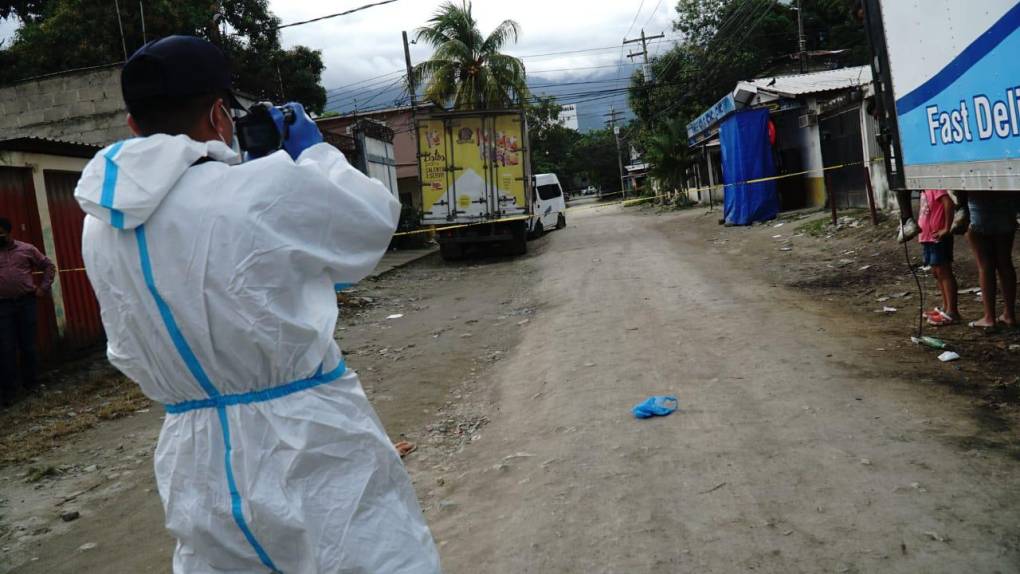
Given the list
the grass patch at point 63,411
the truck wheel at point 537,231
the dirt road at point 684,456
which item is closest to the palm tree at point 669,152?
the truck wheel at point 537,231

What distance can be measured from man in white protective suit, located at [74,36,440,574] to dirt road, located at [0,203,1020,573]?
1689 mm

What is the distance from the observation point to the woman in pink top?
19.3ft

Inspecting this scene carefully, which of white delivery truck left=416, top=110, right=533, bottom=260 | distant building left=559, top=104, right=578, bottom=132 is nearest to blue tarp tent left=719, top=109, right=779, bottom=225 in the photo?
white delivery truck left=416, top=110, right=533, bottom=260

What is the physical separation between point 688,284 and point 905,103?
201 inches

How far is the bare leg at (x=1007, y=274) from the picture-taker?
550 centimetres

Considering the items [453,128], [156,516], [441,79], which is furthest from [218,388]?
[441,79]

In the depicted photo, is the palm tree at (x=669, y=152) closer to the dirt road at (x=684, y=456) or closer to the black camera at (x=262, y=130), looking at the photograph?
the dirt road at (x=684, y=456)

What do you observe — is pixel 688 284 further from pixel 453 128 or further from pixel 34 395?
pixel 453 128

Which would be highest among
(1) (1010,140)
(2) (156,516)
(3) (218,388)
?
(1) (1010,140)

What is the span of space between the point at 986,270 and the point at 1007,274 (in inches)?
8.0

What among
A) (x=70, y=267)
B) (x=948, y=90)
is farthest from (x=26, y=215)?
(x=948, y=90)

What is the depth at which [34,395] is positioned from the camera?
7.50m

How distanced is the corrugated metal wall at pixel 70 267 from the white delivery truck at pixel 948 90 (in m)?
8.56

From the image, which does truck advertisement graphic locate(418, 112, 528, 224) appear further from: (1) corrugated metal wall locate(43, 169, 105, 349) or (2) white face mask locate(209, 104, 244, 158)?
(2) white face mask locate(209, 104, 244, 158)
